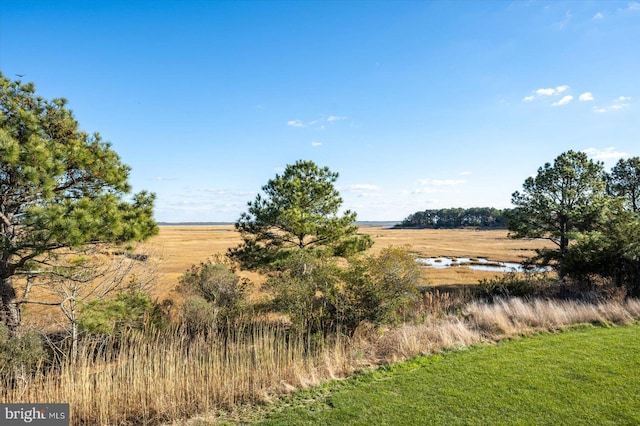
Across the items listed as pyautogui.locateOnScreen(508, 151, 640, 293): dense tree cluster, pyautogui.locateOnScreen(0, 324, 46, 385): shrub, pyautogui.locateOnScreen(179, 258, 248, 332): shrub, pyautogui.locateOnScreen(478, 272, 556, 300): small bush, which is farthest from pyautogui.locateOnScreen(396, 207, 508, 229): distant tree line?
pyautogui.locateOnScreen(0, 324, 46, 385): shrub

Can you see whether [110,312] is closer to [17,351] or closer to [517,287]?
[17,351]

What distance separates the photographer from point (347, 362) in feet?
25.1

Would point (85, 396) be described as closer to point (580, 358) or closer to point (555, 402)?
point (555, 402)

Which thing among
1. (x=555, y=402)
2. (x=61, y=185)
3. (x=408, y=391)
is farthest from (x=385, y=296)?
(x=61, y=185)

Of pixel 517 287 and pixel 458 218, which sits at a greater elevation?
pixel 458 218

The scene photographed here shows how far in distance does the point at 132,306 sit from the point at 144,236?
336 cm

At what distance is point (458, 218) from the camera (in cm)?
15788

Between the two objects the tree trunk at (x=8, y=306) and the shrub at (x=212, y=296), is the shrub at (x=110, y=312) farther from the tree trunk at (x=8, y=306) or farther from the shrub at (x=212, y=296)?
the shrub at (x=212, y=296)

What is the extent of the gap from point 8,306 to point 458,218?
168m

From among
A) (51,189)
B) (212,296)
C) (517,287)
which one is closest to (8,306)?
(51,189)

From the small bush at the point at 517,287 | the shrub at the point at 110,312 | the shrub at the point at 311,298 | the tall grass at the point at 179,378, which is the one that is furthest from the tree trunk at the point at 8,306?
the small bush at the point at 517,287

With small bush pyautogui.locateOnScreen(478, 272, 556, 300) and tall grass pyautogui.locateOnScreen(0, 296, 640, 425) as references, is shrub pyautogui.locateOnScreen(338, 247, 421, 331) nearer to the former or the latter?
tall grass pyautogui.locateOnScreen(0, 296, 640, 425)

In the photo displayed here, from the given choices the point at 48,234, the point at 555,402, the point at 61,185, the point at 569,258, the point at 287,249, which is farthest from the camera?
the point at 287,249

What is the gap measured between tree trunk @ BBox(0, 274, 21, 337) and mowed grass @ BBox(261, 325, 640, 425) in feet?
25.8
